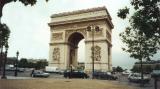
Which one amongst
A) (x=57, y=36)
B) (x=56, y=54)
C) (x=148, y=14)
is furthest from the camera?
(x=57, y=36)

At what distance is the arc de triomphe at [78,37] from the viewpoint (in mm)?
67688

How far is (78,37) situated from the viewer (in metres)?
76.6

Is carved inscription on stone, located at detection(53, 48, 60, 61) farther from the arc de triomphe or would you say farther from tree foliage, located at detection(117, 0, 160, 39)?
tree foliage, located at detection(117, 0, 160, 39)

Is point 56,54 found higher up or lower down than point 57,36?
lower down

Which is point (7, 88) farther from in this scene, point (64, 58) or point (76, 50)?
point (76, 50)

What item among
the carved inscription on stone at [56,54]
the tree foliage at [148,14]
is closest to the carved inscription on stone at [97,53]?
the carved inscription on stone at [56,54]

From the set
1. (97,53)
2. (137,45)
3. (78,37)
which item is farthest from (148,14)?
(78,37)

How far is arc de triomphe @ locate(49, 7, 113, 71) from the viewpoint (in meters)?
67.7

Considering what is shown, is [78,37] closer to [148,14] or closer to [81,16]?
[81,16]

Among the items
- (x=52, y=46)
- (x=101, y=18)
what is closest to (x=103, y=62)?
(x=101, y=18)

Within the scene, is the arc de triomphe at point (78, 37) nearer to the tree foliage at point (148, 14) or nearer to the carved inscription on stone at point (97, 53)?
the carved inscription on stone at point (97, 53)

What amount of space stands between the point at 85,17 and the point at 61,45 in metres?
8.49

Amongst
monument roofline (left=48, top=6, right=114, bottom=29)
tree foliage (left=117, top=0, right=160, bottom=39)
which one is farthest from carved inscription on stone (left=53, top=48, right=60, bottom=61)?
tree foliage (left=117, top=0, right=160, bottom=39)

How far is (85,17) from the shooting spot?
7125cm
